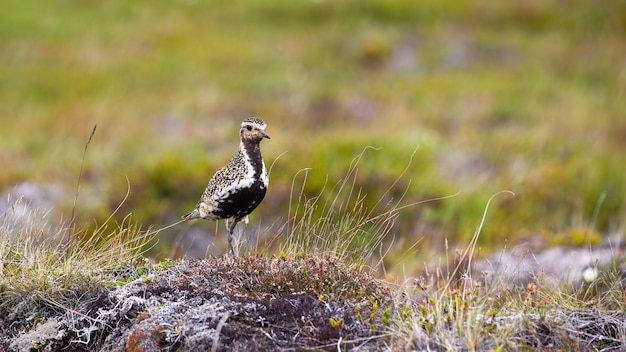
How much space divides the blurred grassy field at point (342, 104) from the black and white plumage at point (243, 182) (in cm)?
349

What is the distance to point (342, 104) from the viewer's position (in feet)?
68.5

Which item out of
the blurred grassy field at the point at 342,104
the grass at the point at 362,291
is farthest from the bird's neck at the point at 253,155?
the blurred grassy field at the point at 342,104

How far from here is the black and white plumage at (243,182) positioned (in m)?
6.56

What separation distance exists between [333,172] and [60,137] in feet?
22.4

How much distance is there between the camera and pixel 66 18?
1027 inches

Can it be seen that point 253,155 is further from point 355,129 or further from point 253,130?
point 355,129

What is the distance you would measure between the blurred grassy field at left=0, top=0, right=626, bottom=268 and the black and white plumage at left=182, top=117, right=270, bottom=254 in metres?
3.49

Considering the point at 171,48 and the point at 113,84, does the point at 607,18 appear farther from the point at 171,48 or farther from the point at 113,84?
the point at 113,84

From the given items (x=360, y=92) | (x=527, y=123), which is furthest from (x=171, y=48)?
(x=527, y=123)

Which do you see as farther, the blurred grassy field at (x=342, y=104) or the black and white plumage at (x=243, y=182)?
the blurred grassy field at (x=342, y=104)

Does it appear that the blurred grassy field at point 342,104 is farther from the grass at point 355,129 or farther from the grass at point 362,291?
the grass at point 362,291

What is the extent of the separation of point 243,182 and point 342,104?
1454 cm

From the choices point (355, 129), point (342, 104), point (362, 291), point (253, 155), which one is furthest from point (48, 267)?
point (342, 104)

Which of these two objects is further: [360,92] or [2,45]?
[2,45]
